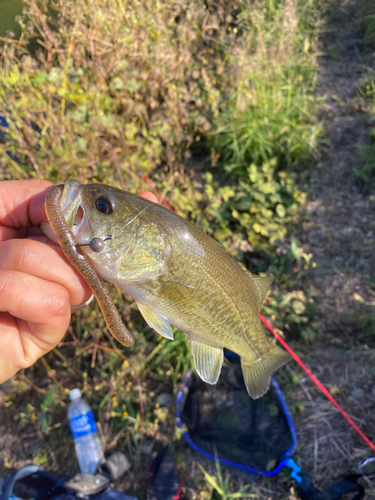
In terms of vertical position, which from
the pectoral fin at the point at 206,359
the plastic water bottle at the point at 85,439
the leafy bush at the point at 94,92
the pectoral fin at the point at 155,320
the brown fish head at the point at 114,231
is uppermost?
the leafy bush at the point at 94,92

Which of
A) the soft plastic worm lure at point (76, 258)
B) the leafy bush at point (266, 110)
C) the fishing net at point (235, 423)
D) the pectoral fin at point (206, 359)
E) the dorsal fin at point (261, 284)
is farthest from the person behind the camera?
the leafy bush at point (266, 110)

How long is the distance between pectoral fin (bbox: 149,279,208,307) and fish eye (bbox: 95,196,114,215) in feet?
1.42

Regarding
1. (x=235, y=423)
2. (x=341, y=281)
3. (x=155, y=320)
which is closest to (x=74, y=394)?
(x=235, y=423)

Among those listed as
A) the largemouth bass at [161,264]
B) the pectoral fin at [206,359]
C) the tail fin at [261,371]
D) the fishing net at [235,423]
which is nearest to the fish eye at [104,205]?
the largemouth bass at [161,264]

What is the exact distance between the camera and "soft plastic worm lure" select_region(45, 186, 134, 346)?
1408 millimetres

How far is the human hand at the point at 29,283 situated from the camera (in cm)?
143

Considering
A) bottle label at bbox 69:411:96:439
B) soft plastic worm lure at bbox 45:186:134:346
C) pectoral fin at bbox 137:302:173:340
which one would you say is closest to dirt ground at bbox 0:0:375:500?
bottle label at bbox 69:411:96:439

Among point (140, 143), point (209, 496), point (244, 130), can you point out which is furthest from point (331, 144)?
point (209, 496)

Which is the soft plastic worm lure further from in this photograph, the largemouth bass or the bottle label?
the bottle label

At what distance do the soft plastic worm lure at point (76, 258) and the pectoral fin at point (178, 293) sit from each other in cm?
24

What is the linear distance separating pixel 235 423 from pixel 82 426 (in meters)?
1.37

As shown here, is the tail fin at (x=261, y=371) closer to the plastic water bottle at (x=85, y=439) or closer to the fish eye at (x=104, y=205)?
the fish eye at (x=104, y=205)

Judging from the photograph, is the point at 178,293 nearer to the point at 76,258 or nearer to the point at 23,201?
the point at 76,258

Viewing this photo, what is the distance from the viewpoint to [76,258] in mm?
1482
